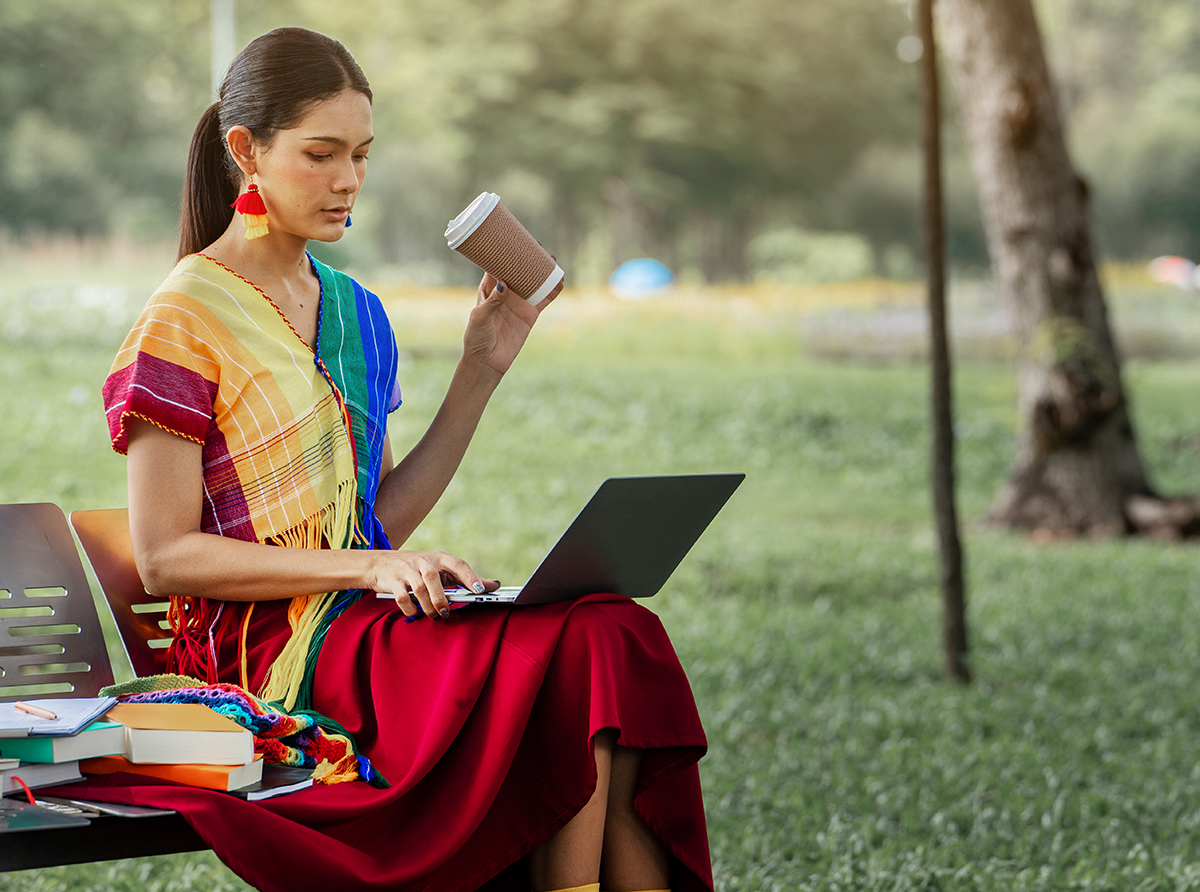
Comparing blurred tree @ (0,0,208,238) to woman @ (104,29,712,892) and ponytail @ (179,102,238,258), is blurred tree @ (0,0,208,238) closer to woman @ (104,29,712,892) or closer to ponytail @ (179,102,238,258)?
ponytail @ (179,102,238,258)

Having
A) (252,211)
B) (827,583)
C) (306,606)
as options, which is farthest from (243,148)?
(827,583)

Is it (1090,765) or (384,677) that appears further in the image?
(1090,765)

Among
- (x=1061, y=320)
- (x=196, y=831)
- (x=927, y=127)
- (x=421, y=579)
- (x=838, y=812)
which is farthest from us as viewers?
(x=1061, y=320)

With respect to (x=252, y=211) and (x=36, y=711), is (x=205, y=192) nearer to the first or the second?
(x=252, y=211)

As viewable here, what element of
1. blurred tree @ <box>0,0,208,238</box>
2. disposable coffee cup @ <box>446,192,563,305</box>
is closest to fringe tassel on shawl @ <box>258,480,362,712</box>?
disposable coffee cup @ <box>446,192,563,305</box>

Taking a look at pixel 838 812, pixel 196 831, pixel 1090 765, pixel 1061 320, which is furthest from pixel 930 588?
pixel 196 831

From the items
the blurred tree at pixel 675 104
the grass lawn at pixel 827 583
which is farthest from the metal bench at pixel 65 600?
the blurred tree at pixel 675 104

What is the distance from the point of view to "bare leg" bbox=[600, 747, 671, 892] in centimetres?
167

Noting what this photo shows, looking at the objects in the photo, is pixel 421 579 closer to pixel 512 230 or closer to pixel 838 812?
pixel 512 230

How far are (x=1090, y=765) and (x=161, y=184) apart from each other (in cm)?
1177

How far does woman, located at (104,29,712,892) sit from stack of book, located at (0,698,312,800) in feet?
0.13

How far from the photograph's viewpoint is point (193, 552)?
5.86 feet

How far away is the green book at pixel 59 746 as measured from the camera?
153 centimetres

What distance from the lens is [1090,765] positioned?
3.62 meters
